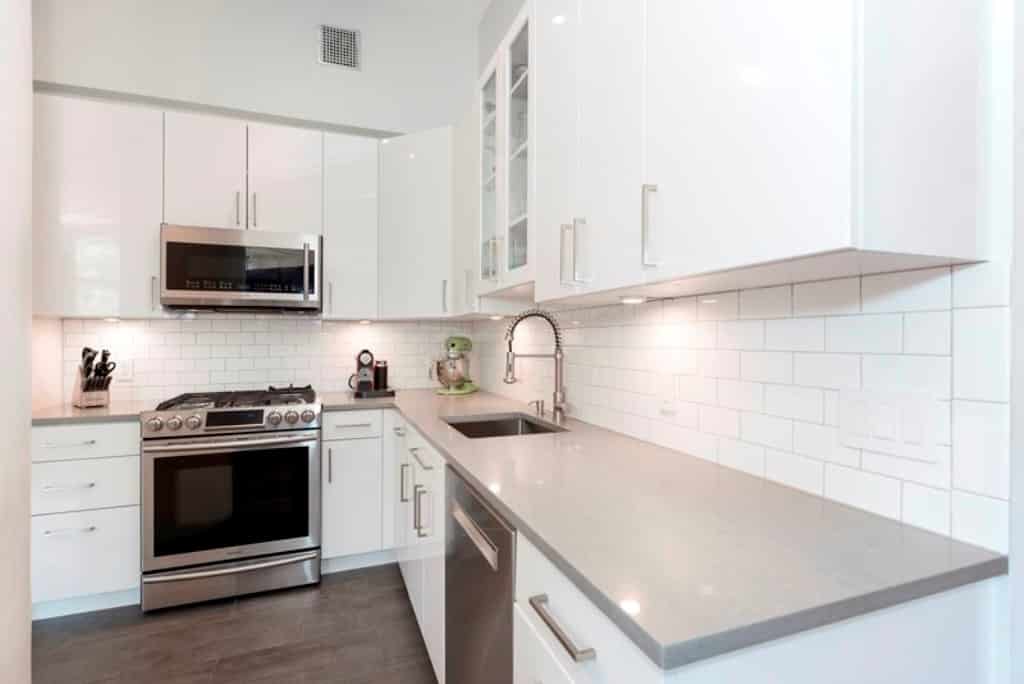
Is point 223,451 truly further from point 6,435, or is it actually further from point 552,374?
point 552,374

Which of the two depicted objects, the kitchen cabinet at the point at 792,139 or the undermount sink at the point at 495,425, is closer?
the kitchen cabinet at the point at 792,139

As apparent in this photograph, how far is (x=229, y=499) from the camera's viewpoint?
236cm

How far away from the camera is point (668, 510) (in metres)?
1.01

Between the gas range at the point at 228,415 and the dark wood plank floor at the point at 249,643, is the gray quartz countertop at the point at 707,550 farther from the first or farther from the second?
the gas range at the point at 228,415

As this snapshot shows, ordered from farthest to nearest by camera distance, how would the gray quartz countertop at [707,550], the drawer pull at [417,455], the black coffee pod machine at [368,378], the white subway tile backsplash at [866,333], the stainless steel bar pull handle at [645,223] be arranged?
1. the black coffee pod machine at [368,378]
2. the drawer pull at [417,455]
3. the stainless steel bar pull handle at [645,223]
4. the white subway tile backsplash at [866,333]
5. the gray quartz countertop at [707,550]

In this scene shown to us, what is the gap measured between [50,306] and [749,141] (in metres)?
2.97

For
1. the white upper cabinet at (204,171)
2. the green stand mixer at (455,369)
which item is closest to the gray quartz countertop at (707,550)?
the green stand mixer at (455,369)

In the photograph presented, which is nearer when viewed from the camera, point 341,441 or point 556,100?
point 556,100

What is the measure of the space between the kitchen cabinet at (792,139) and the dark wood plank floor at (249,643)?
5.93 ft

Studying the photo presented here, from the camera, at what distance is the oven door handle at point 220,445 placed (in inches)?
88.8

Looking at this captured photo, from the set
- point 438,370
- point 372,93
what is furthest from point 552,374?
point 372,93

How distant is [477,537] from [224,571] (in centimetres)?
179

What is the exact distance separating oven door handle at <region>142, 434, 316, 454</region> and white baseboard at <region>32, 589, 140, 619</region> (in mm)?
727

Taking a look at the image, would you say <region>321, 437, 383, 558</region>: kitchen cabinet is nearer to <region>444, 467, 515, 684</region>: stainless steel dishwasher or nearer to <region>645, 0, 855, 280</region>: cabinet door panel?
<region>444, 467, 515, 684</region>: stainless steel dishwasher
